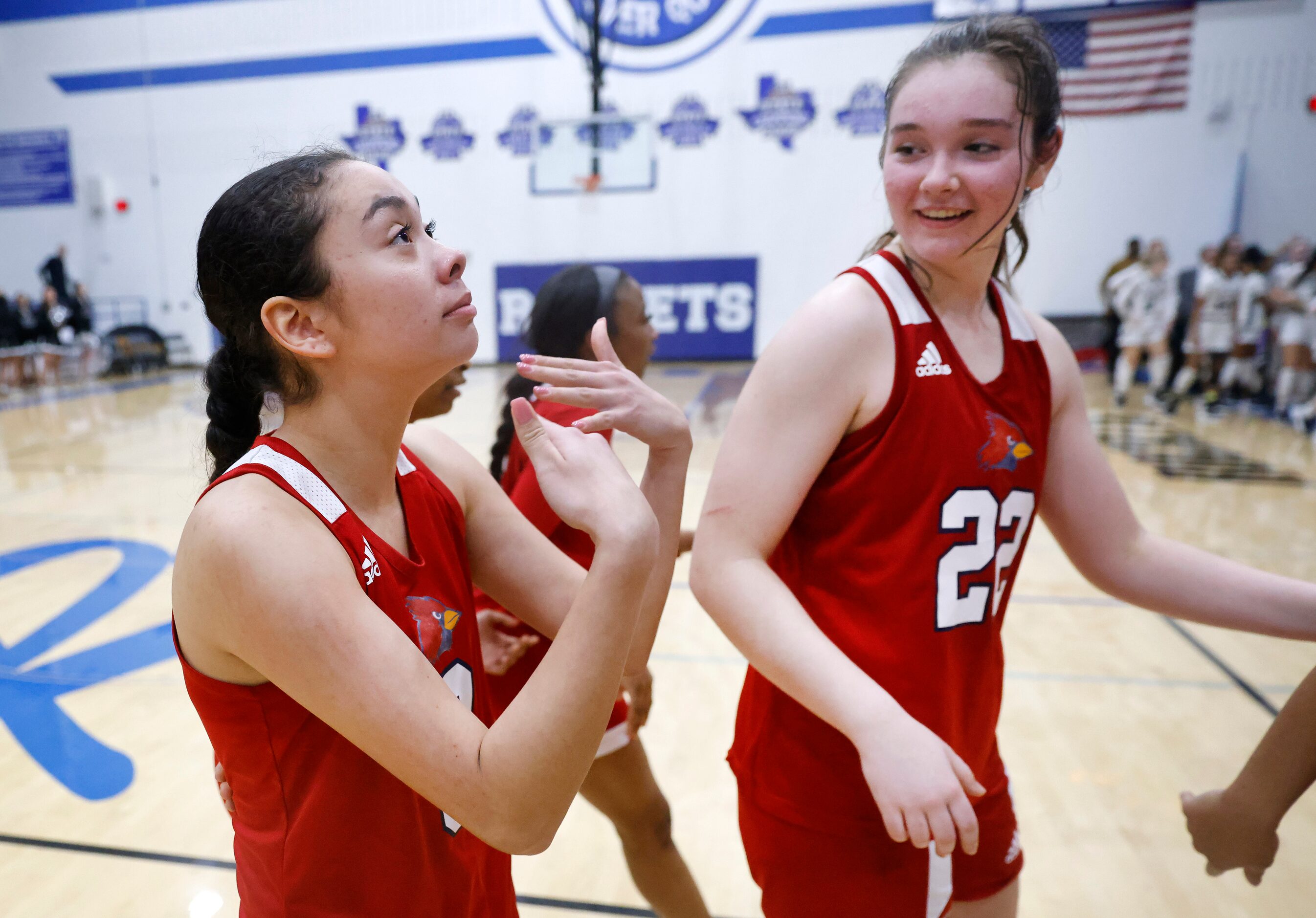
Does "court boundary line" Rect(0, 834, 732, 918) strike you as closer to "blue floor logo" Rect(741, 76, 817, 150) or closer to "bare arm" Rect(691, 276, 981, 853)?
"bare arm" Rect(691, 276, 981, 853)

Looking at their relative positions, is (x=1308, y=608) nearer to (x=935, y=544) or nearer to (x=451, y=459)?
(x=935, y=544)

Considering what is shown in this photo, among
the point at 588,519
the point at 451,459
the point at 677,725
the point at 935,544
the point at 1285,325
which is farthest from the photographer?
the point at 1285,325

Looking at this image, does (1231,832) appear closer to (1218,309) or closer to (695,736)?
(695,736)

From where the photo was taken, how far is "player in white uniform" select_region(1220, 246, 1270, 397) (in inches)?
381

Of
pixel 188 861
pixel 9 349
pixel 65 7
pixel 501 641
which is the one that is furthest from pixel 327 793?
pixel 65 7

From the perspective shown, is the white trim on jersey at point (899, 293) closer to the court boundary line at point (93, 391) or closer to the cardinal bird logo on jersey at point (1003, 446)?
the cardinal bird logo on jersey at point (1003, 446)

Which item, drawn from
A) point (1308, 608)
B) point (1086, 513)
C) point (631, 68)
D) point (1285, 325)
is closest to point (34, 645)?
point (1086, 513)

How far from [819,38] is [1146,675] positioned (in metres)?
11.6

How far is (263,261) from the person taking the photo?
40.9 inches

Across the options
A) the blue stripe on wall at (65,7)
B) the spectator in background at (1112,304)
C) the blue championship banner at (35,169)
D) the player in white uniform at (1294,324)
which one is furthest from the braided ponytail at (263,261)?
the blue championship banner at (35,169)

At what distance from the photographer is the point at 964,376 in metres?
1.26

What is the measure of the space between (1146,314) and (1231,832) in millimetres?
10032

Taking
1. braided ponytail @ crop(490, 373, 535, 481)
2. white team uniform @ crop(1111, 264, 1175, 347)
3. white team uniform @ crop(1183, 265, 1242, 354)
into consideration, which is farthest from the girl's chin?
white team uniform @ crop(1183, 265, 1242, 354)

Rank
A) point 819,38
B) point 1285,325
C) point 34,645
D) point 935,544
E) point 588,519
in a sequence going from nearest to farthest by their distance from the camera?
point 588,519
point 935,544
point 34,645
point 1285,325
point 819,38
